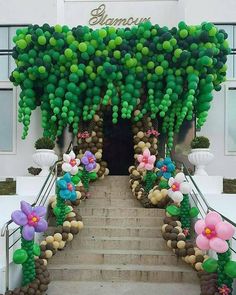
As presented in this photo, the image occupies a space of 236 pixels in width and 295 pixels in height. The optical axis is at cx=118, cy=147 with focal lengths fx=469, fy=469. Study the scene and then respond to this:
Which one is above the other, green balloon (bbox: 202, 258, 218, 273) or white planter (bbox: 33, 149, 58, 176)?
white planter (bbox: 33, 149, 58, 176)

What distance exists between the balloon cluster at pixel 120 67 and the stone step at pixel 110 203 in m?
2.26

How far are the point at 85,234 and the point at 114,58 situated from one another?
469 centimetres

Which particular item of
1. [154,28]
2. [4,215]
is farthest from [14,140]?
[154,28]

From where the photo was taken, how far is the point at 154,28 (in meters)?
11.4

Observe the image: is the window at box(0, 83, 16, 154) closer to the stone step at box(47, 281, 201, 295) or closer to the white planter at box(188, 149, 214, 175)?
the white planter at box(188, 149, 214, 175)

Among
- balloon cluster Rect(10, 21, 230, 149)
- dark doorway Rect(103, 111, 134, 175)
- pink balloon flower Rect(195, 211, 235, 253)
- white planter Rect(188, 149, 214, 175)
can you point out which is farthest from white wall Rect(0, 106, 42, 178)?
pink balloon flower Rect(195, 211, 235, 253)

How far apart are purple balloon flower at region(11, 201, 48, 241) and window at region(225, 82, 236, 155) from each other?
820cm

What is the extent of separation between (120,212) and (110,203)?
76cm

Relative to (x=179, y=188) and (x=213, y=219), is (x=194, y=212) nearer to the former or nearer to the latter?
(x=179, y=188)

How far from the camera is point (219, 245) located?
573cm

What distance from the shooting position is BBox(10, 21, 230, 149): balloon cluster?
11.3m

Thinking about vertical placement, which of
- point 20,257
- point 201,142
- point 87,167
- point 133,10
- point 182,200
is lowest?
point 20,257

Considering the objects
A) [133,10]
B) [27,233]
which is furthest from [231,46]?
[27,233]

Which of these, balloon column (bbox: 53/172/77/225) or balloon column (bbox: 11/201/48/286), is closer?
balloon column (bbox: 11/201/48/286)
